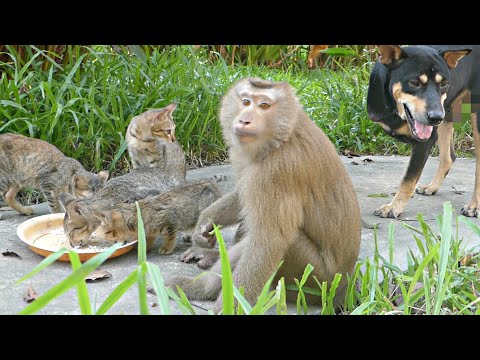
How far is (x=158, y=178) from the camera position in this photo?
5227mm

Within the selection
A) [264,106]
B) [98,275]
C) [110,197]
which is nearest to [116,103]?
[110,197]

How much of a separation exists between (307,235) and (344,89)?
16.8ft

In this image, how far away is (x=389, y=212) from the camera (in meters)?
5.30

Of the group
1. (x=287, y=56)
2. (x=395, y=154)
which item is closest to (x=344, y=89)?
(x=395, y=154)

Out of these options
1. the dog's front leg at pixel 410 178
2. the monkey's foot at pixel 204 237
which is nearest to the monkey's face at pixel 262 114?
the monkey's foot at pixel 204 237

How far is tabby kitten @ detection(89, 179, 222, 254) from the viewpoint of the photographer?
14.3 ft

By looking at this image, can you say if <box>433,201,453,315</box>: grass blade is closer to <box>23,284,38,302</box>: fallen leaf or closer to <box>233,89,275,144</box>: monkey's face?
<box>233,89,275,144</box>: monkey's face

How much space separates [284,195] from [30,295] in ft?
5.11

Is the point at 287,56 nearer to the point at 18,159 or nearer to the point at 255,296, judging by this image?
the point at 18,159

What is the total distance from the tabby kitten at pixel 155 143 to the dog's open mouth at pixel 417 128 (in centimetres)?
192

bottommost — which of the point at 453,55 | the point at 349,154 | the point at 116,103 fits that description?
the point at 349,154

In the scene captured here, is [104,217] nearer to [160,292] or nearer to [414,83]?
[160,292]

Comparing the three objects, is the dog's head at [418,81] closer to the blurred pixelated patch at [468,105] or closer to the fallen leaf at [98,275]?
the blurred pixelated patch at [468,105]

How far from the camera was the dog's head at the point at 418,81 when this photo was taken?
4.67 metres
